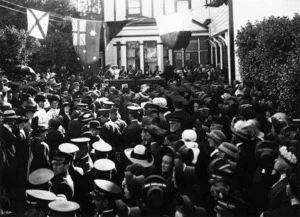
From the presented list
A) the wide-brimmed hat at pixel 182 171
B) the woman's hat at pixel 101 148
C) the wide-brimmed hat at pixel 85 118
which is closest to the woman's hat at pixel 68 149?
the woman's hat at pixel 101 148

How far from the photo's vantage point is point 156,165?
5.25 m

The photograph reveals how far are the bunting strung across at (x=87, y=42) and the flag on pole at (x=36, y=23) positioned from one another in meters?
1.17

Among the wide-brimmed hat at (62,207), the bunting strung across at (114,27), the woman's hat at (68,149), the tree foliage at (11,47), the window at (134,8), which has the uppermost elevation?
the window at (134,8)

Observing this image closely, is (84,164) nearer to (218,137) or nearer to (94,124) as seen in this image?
(94,124)

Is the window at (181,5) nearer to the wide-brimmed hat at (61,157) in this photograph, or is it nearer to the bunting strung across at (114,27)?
the bunting strung across at (114,27)

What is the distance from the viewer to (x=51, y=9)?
32.1m

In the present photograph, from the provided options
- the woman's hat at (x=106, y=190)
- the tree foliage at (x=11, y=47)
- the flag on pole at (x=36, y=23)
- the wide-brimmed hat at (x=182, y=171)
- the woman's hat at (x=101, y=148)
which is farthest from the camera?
the tree foliage at (x=11, y=47)

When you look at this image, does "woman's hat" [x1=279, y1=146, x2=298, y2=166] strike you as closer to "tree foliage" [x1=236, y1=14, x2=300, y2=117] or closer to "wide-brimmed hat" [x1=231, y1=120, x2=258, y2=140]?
"wide-brimmed hat" [x1=231, y1=120, x2=258, y2=140]

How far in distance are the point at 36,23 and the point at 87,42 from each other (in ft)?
6.54

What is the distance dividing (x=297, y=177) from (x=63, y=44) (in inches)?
939

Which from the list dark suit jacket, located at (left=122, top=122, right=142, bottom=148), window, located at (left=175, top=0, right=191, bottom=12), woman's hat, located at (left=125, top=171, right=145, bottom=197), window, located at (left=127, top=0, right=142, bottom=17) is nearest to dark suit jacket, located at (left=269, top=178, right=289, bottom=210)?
woman's hat, located at (left=125, top=171, right=145, bottom=197)

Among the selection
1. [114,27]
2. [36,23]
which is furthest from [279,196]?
[114,27]

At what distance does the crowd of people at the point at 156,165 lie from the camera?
401 centimetres

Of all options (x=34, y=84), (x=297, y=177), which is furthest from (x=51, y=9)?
(x=297, y=177)
